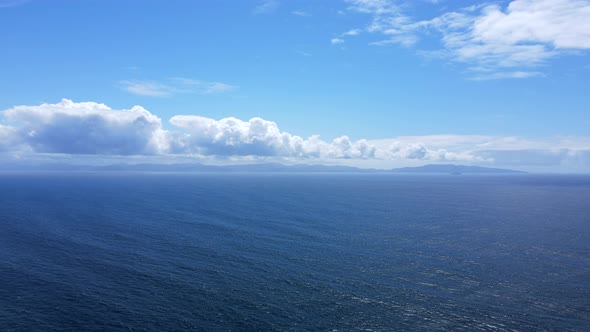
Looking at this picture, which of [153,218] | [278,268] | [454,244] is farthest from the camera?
[153,218]

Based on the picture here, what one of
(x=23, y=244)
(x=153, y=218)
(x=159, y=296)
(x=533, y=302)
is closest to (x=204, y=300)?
(x=159, y=296)

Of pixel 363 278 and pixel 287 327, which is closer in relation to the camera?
pixel 287 327

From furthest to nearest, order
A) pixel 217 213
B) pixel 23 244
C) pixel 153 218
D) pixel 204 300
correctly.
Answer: pixel 217 213 → pixel 153 218 → pixel 23 244 → pixel 204 300

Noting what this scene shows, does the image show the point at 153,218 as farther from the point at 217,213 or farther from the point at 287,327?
the point at 287,327

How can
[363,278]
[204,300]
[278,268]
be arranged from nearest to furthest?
[204,300] < [363,278] < [278,268]

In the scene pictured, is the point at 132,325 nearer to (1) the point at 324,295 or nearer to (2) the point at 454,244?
(1) the point at 324,295

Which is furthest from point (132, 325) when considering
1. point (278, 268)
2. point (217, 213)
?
point (217, 213)
